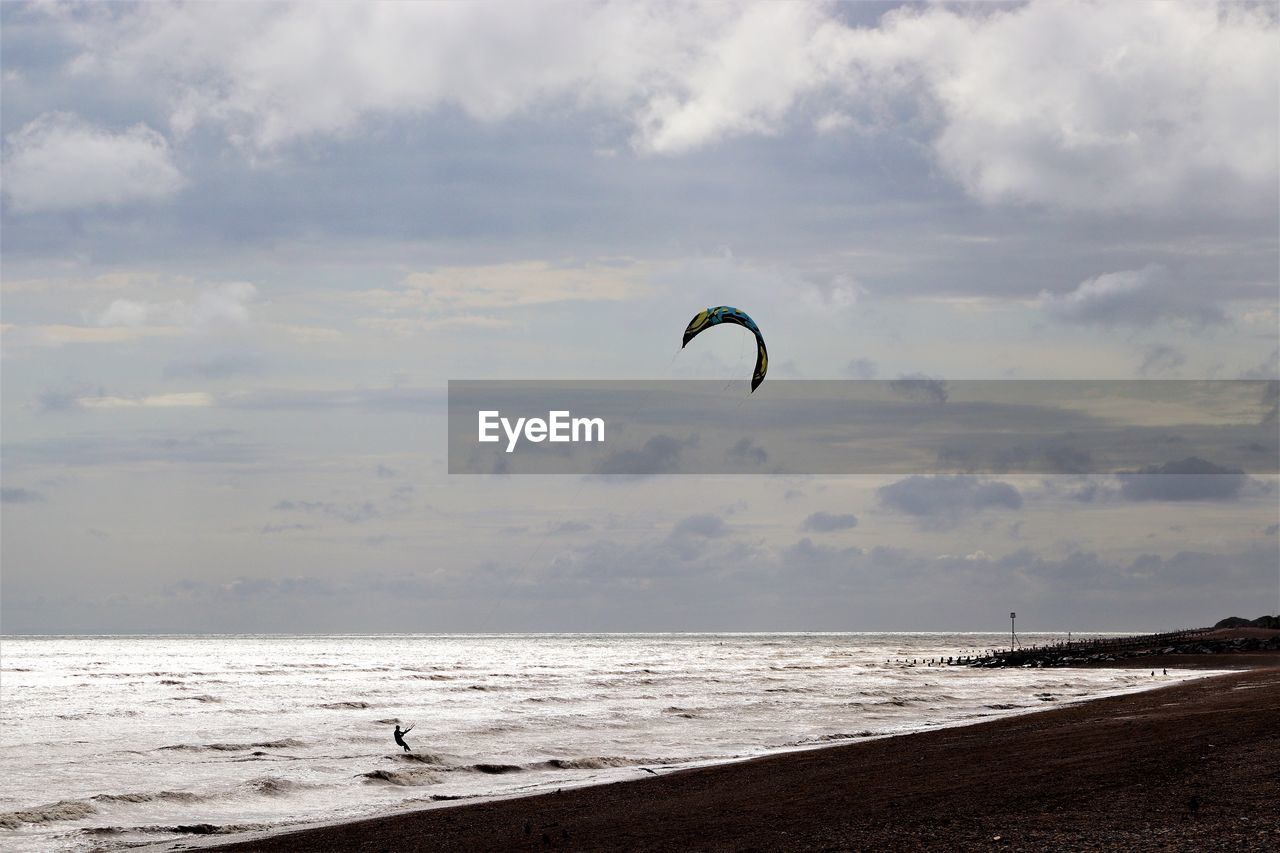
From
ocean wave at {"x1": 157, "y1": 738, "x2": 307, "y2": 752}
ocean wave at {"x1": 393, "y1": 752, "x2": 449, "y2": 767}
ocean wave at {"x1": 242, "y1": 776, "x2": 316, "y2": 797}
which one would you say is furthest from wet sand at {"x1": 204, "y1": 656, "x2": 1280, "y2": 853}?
ocean wave at {"x1": 157, "y1": 738, "x2": 307, "y2": 752}

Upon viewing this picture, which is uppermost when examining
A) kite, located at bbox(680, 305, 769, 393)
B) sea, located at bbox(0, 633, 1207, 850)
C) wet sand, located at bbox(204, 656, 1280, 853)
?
kite, located at bbox(680, 305, 769, 393)

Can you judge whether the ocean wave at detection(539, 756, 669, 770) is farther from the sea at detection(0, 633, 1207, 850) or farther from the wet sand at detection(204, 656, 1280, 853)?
the wet sand at detection(204, 656, 1280, 853)

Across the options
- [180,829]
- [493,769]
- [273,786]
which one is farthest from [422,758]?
[180,829]

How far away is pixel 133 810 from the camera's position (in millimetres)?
23156

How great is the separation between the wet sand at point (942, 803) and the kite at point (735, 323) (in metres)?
16.3

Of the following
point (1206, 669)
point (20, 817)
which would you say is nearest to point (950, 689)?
point (1206, 669)

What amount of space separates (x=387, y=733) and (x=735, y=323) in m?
17.2

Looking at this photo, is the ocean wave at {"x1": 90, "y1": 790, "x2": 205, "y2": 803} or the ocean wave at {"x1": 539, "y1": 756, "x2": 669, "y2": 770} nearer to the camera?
the ocean wave at {"x1": 90, "y1": 790, "x2": 205, "y2": 803}

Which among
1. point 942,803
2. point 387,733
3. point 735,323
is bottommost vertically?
point 387,733

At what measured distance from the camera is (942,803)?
17094mm

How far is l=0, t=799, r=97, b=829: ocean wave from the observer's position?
21.8 metres

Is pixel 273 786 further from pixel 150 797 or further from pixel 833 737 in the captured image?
pixel 833 737

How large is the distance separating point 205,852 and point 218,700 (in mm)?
37743

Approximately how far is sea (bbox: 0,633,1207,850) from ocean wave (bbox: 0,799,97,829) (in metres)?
0.07
